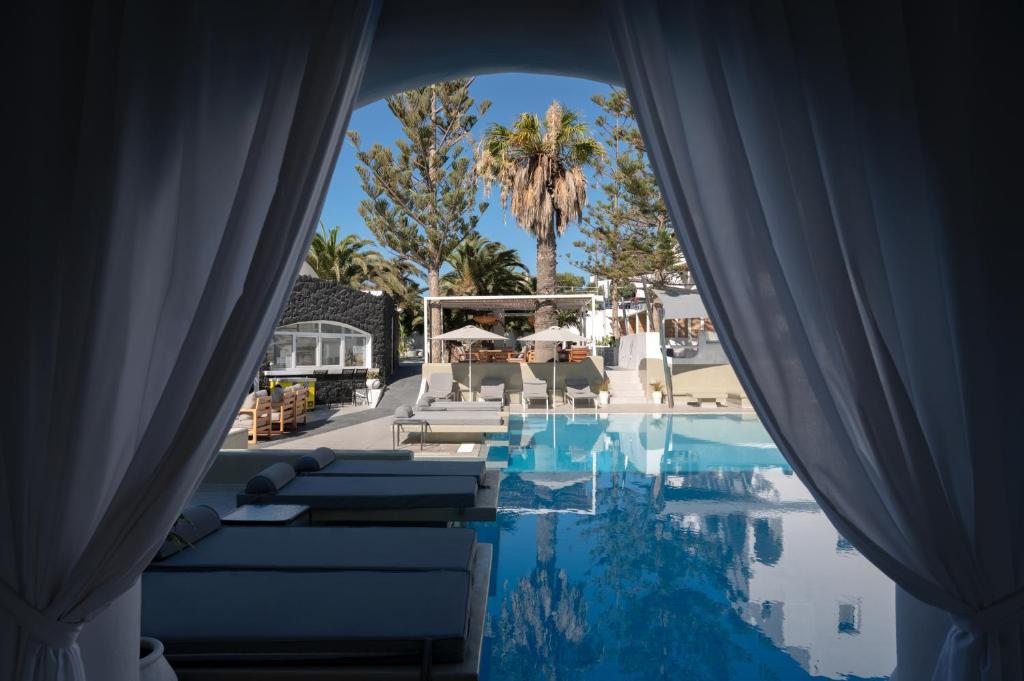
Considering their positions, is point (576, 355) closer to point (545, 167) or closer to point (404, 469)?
point (545, 167)

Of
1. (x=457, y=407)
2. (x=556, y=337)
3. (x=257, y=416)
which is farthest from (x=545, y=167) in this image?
(x=257, y=416)

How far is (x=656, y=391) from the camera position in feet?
49.3

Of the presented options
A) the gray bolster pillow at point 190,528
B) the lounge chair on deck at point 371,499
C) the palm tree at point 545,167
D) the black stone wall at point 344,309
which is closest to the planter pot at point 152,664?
the gray bolster pillow at point 190,528

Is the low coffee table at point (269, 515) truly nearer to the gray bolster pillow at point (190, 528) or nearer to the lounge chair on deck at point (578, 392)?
the gray bolster pillow at point (190, 528)

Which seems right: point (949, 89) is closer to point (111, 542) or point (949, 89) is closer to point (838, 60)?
point (838, 60)

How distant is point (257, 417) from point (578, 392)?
7.21 meters

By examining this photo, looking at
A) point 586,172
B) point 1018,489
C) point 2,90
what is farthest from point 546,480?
point 586,172

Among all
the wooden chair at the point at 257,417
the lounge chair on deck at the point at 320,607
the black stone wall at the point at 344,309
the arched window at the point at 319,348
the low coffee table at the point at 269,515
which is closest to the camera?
the lounge chair on deck at the point at 320,607

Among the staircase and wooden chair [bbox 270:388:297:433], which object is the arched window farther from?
the staircase

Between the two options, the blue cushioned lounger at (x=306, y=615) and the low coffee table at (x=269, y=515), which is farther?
the low coffee table at (x=269, y=515)

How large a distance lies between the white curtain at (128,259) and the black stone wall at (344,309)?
596 inches

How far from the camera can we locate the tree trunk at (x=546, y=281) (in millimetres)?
15453

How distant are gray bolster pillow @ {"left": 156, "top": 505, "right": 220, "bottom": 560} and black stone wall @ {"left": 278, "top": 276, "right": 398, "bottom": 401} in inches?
521

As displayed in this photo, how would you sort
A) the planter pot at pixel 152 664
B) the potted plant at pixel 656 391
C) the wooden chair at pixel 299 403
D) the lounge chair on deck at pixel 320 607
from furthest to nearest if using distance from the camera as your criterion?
the potted plant at pixel 656 391
the wooden chair at pixel 299 403
the lounge chair on deck at pixel 320 607
the planter pot at pixel 152 664
